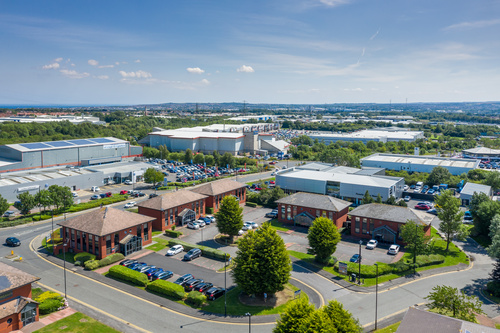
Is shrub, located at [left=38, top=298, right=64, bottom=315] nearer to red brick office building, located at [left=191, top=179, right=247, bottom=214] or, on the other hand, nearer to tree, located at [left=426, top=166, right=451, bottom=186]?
red brick office building, located at [left=191, top=179, right=247, bottom=214]

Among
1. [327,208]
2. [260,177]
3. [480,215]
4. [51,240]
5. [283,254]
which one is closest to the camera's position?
[283,254]

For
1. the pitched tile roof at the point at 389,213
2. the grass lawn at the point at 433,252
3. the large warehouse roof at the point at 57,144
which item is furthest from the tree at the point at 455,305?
the large warehouse roof at the point at 57,144

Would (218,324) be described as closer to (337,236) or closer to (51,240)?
(337,236)

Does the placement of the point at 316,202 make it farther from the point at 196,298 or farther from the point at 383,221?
the point at 196,298

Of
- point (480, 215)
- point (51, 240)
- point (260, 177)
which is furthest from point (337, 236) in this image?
Answer: point (260, 177)

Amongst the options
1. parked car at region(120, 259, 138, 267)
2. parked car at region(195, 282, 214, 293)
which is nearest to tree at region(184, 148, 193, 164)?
parked car at region(120, 259, 138, 267)

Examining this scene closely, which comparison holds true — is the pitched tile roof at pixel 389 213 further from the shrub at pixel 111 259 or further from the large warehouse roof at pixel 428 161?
the large warehouse roof at pixel 428 161
